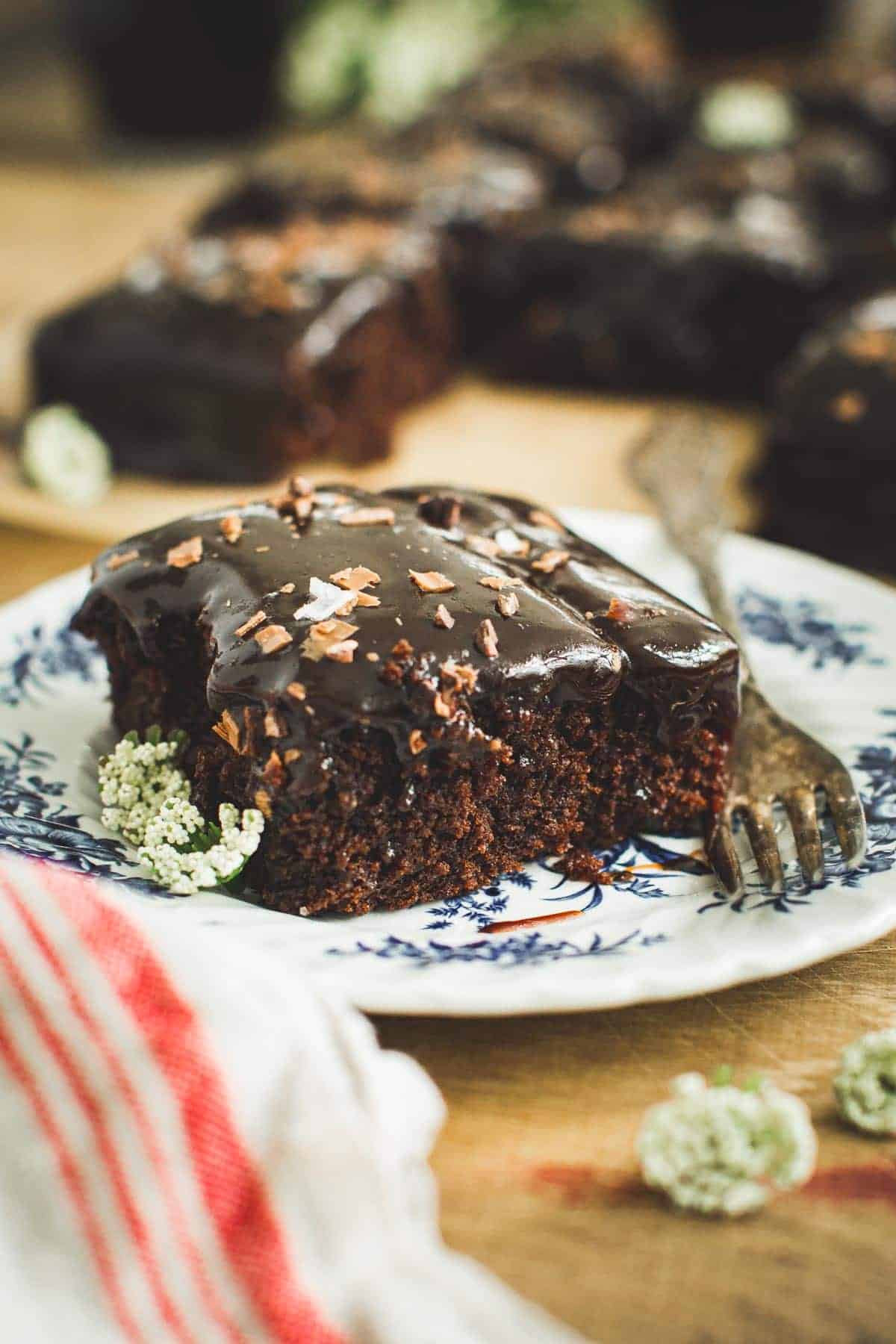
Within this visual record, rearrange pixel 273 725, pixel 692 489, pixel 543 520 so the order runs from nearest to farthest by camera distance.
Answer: pixel 273 725 < pixel 543 520 < pixel 692 489

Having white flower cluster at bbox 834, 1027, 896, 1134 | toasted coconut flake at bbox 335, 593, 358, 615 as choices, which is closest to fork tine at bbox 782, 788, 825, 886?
white flower cluster at bbox 834, 1027, 896, 1134

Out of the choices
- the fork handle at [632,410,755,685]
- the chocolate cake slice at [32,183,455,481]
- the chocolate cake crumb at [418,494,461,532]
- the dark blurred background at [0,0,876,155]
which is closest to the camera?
the chocolate cake crumb at [418,494,461,532]

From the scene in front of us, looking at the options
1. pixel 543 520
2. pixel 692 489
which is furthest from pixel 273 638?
pixel 692 489

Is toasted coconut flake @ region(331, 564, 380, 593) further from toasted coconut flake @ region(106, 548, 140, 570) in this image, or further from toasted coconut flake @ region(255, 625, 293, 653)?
toasted coconut flake @ region(106, 548, 140, 570)

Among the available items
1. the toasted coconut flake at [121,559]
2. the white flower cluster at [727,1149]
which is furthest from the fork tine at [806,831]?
the toasted coconut flake at [121,559]

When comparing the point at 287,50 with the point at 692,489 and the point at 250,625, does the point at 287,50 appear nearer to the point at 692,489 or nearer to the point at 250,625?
the point at 692,489

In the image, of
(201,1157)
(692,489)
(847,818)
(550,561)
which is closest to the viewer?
(201,1157)
